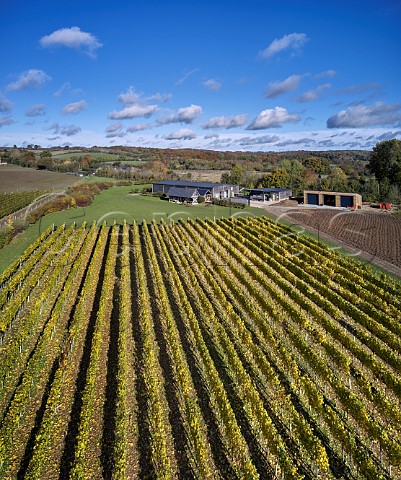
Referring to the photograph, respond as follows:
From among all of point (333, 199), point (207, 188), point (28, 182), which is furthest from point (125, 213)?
point (28, 182)

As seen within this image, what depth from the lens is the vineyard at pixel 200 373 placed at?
10672mm

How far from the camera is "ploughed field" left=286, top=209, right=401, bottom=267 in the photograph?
109 ft

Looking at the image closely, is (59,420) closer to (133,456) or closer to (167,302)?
(133,456)

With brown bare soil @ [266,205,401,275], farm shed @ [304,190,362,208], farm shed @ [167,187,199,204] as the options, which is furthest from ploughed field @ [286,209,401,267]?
farm shed @ [167,187,199,204]

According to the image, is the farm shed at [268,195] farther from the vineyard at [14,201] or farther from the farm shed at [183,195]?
the vineyard at [14,201]

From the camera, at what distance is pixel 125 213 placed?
5203 centimetres

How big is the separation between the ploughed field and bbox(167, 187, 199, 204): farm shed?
17382mm

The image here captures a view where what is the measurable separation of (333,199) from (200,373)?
165 feet

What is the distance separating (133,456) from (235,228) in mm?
32994

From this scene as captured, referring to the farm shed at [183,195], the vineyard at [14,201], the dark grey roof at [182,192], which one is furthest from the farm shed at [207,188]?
the vineyard at [14,201]

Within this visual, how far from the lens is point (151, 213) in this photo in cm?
5278

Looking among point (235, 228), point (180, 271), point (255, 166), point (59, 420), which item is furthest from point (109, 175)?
point (59, 420)

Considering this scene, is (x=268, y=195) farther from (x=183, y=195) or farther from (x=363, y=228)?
(x=363, y=228)

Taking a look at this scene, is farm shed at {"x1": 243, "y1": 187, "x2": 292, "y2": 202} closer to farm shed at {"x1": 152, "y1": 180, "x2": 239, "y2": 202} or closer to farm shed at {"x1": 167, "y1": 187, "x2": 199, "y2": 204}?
farm shed at {"x1": 152, "y1": 180, "x2": 239, "y2": 202}
